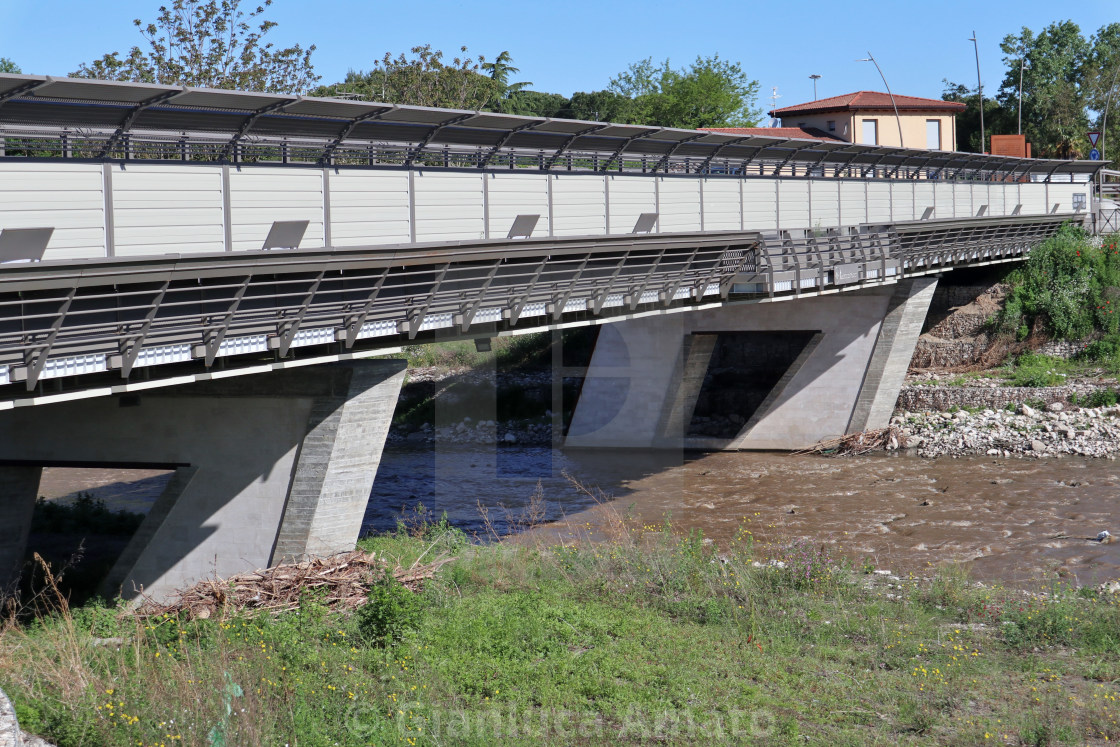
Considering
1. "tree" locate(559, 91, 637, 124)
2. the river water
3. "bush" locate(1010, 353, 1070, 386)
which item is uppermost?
"tree" locate(559, 91, 637, 124)

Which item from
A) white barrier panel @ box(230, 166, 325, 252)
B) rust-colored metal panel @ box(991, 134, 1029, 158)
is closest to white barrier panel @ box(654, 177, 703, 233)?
white barrier panel @ box(230, 166, 325, 252)

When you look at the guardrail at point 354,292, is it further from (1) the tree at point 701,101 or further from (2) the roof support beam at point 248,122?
(1) the tree at point 701,101

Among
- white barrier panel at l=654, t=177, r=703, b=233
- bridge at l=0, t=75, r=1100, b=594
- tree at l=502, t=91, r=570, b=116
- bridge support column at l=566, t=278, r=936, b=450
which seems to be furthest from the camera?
tree at l=502, t=91, r=570, b=116

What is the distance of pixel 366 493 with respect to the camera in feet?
47.0

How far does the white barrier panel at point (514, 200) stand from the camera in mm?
17547

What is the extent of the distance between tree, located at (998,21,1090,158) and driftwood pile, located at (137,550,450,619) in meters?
51.5

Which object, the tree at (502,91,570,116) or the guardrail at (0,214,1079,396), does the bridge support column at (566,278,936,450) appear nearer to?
the guardrail at (0,214,1079,396)

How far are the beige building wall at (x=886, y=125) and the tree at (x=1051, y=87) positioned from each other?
5.78 metres

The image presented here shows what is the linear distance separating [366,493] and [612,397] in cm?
1307

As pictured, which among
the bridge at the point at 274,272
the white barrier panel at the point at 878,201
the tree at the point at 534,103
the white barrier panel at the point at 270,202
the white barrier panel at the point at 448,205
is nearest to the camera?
the bridge at the point at 274,272

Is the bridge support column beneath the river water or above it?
above

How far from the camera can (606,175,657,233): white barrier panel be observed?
66.7 ft

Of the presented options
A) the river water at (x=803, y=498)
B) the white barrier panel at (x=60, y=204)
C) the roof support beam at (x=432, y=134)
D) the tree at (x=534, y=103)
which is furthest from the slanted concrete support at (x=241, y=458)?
the tree at (x=534, y=103)

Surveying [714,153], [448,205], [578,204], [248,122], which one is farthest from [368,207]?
[714,153]
